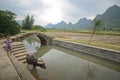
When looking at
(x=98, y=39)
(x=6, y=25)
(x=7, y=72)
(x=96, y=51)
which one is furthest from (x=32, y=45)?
(x=7, y=72)

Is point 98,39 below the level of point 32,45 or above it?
above

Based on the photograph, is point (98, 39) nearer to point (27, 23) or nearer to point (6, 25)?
point (6, 25)

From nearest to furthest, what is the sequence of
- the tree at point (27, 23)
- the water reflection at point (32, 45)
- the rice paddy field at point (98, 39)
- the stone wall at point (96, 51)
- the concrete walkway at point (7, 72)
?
the concrete walkway at point (7, 72), the stone wall at point (96, 51), the rice paddy field at point (98, 39), the water reflection at point (32, 45), the tree at point (27, 23)

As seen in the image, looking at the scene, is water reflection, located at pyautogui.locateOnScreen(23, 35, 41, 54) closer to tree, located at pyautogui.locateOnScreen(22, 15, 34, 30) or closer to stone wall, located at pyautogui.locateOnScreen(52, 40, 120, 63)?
stone wall, located at pyautogui.locateOnScreen(52, 40, 120, 63)

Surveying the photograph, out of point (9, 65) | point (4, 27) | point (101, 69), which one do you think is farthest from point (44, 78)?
point (4, 27)

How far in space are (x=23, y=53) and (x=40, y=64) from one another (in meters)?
3.87

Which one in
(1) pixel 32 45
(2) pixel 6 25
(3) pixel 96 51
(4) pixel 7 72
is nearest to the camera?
(4) pixel 7 72

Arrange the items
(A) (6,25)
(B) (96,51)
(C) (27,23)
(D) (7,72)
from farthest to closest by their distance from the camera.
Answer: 1. (C) (27,23)
2. (A) (6,25)
3. (B) (96,51)
4. (D) (7,72)

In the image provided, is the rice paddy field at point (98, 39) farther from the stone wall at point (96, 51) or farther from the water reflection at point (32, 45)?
the water reflection at point (32, 45)

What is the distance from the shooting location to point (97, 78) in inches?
441

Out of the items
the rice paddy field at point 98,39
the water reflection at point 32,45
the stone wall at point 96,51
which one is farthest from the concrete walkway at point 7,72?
the rice paddy field at point 98,39

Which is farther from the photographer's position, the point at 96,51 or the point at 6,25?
the point at 6,25

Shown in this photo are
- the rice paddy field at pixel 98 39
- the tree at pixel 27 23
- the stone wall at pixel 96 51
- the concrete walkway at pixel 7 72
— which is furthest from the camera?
the tree at pixel 27 23

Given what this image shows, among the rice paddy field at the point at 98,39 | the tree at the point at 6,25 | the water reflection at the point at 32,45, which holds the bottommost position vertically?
the water reflection at the point at 32,45
